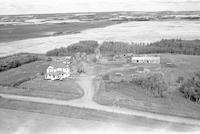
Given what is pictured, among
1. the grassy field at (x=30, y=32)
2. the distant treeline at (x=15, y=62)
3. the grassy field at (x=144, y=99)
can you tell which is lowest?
the grassy field at (x=144, y=99)

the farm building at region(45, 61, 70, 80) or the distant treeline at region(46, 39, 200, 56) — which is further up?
the distant treeline at region(46, 39, 200, 56)

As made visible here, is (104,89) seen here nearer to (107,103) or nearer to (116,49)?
(107,103)

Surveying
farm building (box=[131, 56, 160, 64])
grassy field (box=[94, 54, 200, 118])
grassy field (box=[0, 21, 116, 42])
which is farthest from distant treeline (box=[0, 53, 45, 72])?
grassy field (box=[0, 21, 116, 42])

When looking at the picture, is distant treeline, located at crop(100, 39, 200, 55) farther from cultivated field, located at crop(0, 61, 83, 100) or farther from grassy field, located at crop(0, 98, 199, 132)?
grassy field, located at crop(0, 98, 199, 132)

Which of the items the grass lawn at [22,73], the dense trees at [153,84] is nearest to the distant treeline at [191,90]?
the dense trees at [153,84]

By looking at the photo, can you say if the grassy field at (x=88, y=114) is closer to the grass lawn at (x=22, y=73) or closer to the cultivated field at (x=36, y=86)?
the cultivated field at (x=36, y=86)

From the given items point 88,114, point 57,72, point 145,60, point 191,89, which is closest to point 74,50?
point 145,60

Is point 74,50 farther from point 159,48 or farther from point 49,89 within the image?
point 49,89
